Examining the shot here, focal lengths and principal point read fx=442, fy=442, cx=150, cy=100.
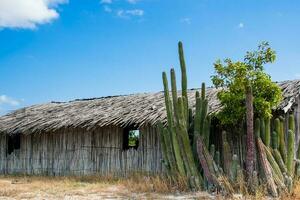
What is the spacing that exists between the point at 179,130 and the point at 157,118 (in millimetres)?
2432

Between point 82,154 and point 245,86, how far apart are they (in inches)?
316

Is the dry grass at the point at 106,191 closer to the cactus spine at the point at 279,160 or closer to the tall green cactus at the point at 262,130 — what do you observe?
the cactus spine at the point at 279,160

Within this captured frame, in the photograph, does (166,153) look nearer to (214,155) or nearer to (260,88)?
(214,155)

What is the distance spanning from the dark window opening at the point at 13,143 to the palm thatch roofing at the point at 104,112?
0.89m

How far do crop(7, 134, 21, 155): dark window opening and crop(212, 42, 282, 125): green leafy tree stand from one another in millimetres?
11248

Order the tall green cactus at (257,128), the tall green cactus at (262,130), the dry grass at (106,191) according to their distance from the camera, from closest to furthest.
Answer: the dry grass at (106,191) < the tall green cactus at (257,128) < the tall green cactus at (262,130)

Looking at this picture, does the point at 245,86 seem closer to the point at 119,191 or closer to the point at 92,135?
the point at 119,191

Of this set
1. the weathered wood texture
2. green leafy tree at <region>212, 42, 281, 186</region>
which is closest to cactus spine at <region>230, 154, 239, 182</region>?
green leafy tree at <region>212, 42, 281, 186</region>

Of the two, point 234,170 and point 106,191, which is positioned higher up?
point 234,170

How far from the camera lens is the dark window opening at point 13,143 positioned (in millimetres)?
19750

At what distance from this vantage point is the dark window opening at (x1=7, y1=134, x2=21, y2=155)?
19.8 meters

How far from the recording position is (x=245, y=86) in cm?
1091

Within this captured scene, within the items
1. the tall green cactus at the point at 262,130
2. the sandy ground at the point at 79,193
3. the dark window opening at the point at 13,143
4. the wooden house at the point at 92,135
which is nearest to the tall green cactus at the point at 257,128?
the tall green cactus at the point at 262,130

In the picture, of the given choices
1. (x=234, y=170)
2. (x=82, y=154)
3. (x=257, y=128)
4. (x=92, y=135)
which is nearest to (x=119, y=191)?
(x=234, y=170)
